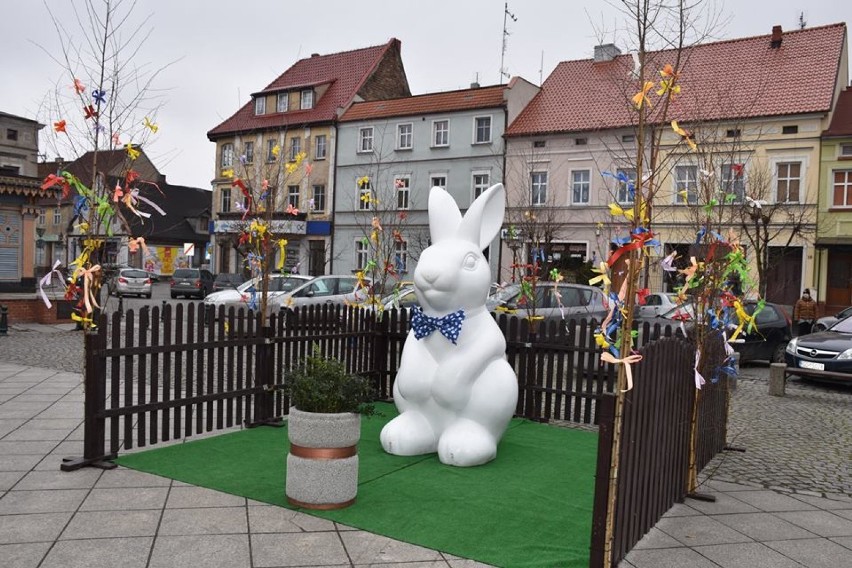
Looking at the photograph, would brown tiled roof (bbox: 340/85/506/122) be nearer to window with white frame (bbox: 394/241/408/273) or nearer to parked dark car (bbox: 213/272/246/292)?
window with white frame (bbox: 394/241/408/273)

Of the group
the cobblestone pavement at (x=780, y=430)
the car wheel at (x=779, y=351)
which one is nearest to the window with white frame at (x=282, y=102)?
the cobblestone pavement at (x=780, y=430)

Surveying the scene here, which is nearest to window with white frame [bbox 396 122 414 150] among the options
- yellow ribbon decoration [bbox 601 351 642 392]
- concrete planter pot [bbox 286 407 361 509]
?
concrete planter pot [bbox 286 407 361 509]

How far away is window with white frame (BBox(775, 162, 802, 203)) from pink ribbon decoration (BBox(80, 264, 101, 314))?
2413 centimetres

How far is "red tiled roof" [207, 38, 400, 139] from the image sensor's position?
36.8m

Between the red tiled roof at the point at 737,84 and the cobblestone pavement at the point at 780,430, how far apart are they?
42.7ft

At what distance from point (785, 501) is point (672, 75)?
370cm

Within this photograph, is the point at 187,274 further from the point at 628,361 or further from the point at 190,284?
the point at 628,361

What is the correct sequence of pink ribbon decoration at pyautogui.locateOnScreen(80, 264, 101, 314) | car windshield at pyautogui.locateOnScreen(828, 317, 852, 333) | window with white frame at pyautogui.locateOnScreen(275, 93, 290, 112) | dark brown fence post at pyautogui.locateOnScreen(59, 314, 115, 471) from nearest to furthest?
dark brown fence post at pyautogui.locateOnScreen(59, 314, 115, 471), pink ribbon decoration at pyautogui.locateOnScreen(80, 264, 101, 314), car windshield at pyautogui.locateOnScreen(828, 317, 852, 333), window with white frame at pyautogui.locateOnScreen(275, 93, 290, 112)

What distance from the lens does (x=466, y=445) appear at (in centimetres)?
627

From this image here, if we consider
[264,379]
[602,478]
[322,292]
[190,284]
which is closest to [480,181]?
[190,284]

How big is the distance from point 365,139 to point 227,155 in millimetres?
9195

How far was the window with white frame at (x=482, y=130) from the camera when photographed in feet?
103

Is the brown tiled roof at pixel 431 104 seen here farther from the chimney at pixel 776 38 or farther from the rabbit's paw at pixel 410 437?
the rabbit's paw at pixel 410 437

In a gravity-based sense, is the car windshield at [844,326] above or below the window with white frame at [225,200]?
below
